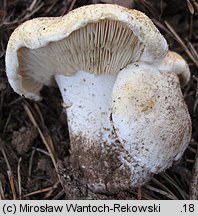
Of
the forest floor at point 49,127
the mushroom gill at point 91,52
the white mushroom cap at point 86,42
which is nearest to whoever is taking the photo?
the white mushroom cap at point 86,42

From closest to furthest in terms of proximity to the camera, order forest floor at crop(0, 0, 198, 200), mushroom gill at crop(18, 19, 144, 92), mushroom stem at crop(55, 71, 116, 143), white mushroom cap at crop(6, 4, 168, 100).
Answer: white mushroom cap at crop(6, 4, 168, 100) < mushroom gill at crop(18, 19, 144, 92) < mushroom stem at crop(55, 71, 116, 143) < forest floor at crop(0, 0, 198, 200)

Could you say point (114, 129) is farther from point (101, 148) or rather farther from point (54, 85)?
point (54, 85)

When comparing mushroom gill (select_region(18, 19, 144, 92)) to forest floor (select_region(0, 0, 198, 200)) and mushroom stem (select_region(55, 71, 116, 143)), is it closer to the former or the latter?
mushroom stem (select_region(55, 71, 116, 143))

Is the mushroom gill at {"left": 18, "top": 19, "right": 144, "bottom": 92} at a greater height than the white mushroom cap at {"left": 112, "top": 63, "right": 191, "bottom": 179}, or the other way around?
the mushroom gill at {"left": 18, "top": 19, "right": 144, "bottom": 92}

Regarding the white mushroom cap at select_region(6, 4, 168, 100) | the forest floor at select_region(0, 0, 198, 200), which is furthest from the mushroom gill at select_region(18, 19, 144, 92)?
the forest floor at select_region(0, 0, 198, 200)

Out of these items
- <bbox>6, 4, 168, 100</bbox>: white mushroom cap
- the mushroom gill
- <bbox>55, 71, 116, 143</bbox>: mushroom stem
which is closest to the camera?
<bbox>6, 4, 168, 100</bbox>: white mushroom cap

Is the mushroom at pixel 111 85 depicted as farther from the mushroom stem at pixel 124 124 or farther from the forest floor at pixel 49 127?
the forest floor at pixel 49 127

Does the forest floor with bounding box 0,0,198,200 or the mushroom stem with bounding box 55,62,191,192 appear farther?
the forest floor with bounding box 0,0,198,200

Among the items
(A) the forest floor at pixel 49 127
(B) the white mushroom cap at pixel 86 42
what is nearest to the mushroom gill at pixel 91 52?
(B) the white mushroom cap at pixel 86 42
